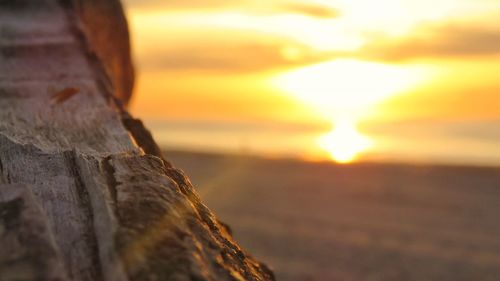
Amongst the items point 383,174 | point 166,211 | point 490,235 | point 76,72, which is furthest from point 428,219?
point 166,211

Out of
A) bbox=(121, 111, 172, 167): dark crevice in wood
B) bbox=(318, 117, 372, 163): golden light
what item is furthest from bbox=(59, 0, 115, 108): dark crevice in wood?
bbox=(318, 117, 372, 163): golden light

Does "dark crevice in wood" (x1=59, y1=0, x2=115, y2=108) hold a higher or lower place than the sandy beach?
lower

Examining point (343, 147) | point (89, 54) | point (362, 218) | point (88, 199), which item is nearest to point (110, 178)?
point (88, 199)

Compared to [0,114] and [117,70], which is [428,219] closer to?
[117,70]

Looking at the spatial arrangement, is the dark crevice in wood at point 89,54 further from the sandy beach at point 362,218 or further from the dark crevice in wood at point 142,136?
the sandy beach at point 362,218

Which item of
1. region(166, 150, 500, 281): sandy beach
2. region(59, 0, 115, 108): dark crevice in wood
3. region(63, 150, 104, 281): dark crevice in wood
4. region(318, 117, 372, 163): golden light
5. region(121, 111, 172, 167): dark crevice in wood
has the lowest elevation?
region(63, 150, 104, 281): dark crevice in wood

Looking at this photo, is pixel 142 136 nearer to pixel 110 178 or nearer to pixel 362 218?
pixel 110 178

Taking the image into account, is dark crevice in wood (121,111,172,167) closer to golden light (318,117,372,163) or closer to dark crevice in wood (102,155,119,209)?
dark crevice in wood (102,155,119,209)
